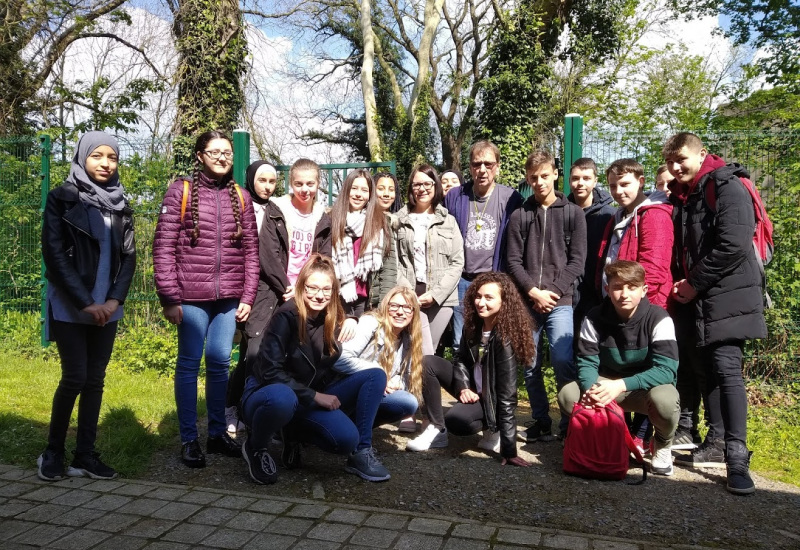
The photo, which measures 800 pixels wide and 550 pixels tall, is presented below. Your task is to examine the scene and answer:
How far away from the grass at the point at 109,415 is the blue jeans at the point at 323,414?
3.03ft

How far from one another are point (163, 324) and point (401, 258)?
3.79 m

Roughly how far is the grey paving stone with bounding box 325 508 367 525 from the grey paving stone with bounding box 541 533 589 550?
93 centimetres

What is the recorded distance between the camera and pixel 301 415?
383cm

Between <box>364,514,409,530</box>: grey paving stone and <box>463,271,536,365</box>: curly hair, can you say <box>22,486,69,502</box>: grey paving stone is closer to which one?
<box>364,514,409,530</box>: grey paving stone

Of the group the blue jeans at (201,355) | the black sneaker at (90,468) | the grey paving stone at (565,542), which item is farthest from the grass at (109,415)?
the grey paving stone at (565,542)

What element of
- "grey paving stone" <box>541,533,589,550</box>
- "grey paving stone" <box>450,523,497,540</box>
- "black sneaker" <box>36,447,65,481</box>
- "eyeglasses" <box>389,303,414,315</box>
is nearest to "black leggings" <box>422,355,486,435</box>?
"eyeglasses" <box>389,303,414,315</box>

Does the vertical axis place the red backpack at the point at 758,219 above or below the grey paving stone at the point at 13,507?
above

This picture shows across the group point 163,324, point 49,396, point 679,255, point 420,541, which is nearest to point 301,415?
point 420,541

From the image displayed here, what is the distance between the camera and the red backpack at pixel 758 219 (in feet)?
13.1

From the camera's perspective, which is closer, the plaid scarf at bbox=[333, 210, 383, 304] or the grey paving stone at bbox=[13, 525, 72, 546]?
the grey paving stone at bbox=[13, 525, 72, 546]

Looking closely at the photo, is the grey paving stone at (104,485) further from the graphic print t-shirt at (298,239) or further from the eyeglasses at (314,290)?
the graphic print t-shirt at (298,239)

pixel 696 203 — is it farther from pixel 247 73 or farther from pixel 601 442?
pixel 247 73

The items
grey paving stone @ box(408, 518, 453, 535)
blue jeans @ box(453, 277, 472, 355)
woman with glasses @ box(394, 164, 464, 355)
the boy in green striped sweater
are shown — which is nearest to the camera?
grey paving stone @ box(408, 518, 453, 535)

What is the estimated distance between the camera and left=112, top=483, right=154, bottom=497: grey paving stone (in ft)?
11.8
